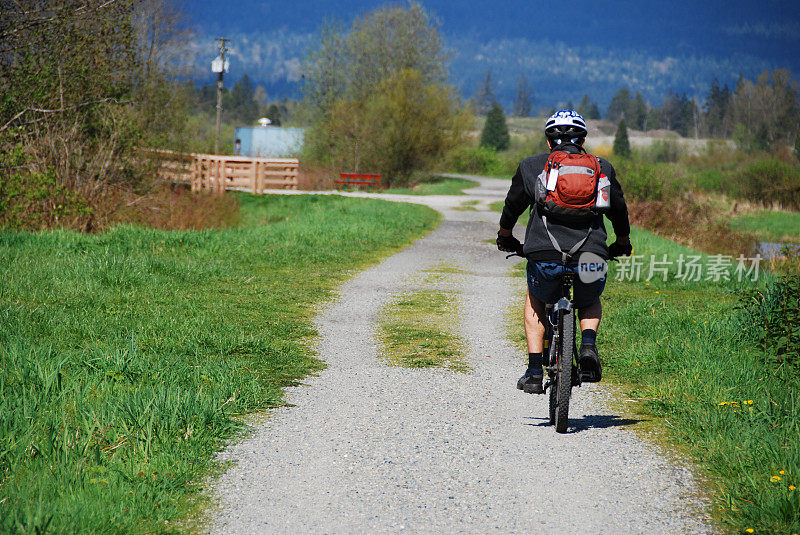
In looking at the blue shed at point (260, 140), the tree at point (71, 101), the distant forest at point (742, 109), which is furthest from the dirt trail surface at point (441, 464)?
the blue shed at point (260, 140)

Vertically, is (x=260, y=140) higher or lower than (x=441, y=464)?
higher

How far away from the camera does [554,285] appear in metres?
5.06

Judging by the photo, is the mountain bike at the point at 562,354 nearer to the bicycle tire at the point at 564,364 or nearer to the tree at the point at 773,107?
the bicycle tire at the point at 564,364

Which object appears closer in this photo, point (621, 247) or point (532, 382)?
point (532, 382)

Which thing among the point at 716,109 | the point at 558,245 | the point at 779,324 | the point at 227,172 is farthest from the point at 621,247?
the point at 716,109

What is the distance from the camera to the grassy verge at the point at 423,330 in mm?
7285

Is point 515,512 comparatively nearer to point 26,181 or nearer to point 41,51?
point 26,181

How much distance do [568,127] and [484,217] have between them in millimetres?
21428

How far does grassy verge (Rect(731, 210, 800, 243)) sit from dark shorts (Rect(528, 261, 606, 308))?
28570 mm

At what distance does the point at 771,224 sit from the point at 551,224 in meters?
33.5

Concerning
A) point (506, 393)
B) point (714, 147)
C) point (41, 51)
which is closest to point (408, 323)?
point (506, 393)

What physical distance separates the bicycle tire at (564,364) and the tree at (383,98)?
42039mm

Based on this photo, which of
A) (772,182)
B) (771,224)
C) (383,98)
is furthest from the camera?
(383,98)

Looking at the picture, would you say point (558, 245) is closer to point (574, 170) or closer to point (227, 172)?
point (574, 170)
